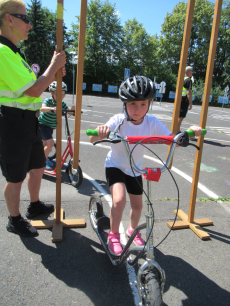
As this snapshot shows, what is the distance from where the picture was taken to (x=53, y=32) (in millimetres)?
41844

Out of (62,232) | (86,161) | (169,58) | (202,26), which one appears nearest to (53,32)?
(169,58)

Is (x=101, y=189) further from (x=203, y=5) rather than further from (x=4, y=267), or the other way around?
(x=203, y=5)

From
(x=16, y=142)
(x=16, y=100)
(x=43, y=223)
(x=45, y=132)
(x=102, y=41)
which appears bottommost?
(x=43, y=223)

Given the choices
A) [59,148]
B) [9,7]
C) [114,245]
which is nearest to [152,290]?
[114,245]

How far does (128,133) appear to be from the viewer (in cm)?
235

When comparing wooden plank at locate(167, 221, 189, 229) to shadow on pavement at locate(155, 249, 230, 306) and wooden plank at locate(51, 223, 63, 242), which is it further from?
wooden plank at locate(51, 223, 63, 242)

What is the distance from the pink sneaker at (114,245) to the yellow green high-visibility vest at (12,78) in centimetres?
163

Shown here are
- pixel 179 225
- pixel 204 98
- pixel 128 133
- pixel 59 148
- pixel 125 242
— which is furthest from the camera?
pixel 179 225

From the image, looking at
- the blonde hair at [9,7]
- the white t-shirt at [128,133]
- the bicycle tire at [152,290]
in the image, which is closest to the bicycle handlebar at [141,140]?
the white t-shirt at [128,133]

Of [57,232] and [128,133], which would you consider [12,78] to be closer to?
[128,133]

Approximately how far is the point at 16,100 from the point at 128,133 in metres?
1.14

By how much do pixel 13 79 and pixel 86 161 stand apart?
3.50 metres

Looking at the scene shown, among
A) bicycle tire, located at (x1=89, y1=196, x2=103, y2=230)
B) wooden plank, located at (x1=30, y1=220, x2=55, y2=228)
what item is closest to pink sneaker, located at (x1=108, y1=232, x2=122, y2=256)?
bicycle tire, located at (x1=89, y1=196, x2=103, y2=230)

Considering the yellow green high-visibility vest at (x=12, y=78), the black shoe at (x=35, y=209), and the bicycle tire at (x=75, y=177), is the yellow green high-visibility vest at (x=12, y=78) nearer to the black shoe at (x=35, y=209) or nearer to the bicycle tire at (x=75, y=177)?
the black shoe at (x=35, y=209)
